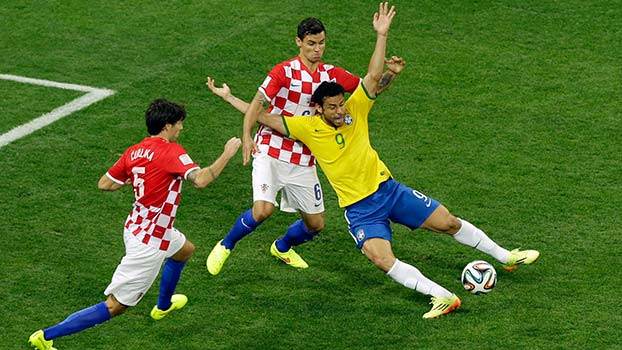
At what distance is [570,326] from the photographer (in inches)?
501

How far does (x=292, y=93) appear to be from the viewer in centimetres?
1380

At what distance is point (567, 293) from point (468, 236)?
1124 mm

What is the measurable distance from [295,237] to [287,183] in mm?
622

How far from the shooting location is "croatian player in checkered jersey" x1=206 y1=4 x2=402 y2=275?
1369 centimetres

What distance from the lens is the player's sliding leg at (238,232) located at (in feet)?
45.9

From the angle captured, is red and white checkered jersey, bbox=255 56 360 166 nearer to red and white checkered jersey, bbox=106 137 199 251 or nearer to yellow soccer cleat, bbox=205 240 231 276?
yellow soccer cleat, bbox=205 240 231 276

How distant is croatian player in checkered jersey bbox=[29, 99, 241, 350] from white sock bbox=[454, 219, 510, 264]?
302cm

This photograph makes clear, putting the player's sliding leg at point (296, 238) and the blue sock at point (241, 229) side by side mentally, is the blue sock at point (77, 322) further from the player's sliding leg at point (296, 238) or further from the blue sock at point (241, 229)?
the player's sliding leg at point (296, 238)

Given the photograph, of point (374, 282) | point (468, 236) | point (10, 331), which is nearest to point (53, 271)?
point (10, 331)

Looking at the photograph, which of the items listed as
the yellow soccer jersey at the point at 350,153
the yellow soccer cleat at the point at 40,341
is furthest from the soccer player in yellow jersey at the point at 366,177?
the yellow soccer cleat at the point at 40,341

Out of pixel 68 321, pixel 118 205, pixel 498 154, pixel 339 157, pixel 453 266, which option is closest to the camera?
pixel 68 321

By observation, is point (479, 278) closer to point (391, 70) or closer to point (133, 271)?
point (391, 70)

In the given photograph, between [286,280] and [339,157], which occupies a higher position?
[339,157]

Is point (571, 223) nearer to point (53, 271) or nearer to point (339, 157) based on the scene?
point (339, 157)
